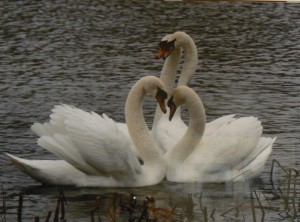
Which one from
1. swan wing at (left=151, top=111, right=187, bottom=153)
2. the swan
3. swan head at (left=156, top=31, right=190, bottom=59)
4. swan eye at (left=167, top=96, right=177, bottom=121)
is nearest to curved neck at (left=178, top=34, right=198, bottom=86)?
swan head at (left=156, top=31, right=190, bottom=59)

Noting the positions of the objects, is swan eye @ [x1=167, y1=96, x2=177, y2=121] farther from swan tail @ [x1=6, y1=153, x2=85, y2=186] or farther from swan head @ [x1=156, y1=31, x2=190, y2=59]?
swan head @ [x1=156, y1=31, x2=190, y2=59]

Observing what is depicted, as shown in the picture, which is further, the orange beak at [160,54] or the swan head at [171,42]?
the swan head at [171,42]

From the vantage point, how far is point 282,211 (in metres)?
8.25

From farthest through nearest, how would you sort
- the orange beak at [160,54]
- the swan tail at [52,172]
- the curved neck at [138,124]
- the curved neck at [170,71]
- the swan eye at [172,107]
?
the curved neck at [170,71] → the orange beak at [160,54] → the swan eye at [172,107] → the curved neck at [138,124] → the swan tail at [52,172]

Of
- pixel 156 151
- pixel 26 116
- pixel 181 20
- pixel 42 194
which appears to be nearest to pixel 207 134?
pixel 156 151

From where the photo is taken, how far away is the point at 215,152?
979 cm

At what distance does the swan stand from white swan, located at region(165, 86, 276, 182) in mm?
179

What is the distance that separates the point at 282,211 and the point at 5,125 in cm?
453

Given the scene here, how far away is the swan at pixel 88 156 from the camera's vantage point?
931 centimetres

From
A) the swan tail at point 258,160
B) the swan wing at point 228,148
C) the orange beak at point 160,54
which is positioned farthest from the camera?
the orange beak at point 160,54

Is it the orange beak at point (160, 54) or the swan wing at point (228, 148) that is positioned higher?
the orange beak at point (160, 54)

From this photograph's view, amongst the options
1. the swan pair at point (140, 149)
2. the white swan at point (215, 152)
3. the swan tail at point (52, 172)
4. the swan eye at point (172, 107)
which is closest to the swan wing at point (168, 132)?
the swan pair at point (140, 149)

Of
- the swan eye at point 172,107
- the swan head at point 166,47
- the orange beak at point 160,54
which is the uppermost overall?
the swan head at point 166,47

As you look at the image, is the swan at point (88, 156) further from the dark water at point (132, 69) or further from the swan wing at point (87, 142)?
the dark water at point (132, 69)
